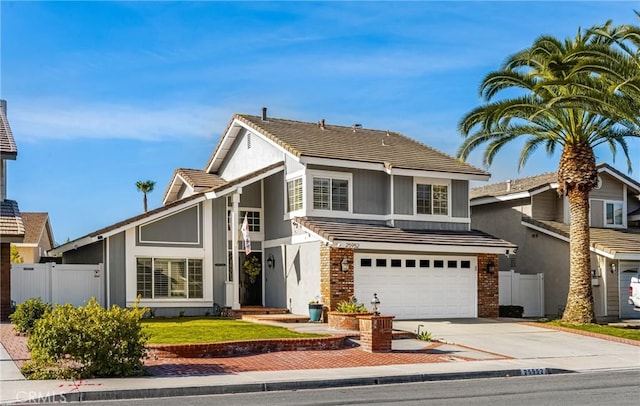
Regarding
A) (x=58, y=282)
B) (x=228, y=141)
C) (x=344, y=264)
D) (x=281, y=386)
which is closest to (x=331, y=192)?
(x=344, y=264)

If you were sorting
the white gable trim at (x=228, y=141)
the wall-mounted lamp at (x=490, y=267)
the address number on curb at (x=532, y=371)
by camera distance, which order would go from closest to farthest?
1. the address number on curb at (x=532, y=371)
2. the wall-mounted lamp at (x=490, y=267)
3. the white gable trim at (x=228, y=141)

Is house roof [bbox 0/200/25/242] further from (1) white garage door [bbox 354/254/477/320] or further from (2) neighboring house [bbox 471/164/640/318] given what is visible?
(2) neighboring house [bbox 471/164/640/318]

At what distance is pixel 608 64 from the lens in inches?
909

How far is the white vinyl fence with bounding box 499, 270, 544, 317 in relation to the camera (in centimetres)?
3152

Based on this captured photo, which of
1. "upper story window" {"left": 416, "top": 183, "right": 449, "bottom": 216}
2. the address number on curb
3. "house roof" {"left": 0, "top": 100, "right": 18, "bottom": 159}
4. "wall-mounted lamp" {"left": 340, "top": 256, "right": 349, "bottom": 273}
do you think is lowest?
the address number on curb

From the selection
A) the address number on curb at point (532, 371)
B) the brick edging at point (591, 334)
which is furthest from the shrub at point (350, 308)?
the address number on curb at point (532, 371)

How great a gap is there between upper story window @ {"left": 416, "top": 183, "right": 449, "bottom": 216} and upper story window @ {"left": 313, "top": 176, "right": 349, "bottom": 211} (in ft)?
9.78

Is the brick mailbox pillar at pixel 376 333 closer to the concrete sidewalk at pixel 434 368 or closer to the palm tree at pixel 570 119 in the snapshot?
the concrete sidewalk at pixel 434 368

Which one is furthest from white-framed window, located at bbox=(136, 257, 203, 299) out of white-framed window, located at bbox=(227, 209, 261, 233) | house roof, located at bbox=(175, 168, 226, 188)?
house roof, located at bbox=(175, 168, 226, 188)

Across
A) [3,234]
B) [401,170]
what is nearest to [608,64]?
[401,170]

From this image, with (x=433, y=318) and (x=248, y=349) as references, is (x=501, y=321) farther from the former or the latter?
(x=248, y=349)

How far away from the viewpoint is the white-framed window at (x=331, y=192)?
2742 centimetres

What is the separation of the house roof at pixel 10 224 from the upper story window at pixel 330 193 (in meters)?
9.60

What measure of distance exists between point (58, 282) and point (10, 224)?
3534mm
